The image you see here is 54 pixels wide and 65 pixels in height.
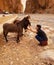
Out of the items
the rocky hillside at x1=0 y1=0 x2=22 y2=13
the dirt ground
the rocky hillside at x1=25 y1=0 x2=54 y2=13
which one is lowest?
the rocky hillside at x1=0 y1=0 x2=22 y2=13

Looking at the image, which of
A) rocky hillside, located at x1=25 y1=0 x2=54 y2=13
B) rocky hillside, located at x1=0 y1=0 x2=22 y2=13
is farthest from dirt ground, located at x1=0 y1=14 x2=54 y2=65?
rocky hillside, located at x1=0 y1=0 x2=22 y2=13

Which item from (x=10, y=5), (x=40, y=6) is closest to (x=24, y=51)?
(x=40, y=6)

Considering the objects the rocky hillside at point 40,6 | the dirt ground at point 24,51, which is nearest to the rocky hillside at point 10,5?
the rocky hillside at point 40,6

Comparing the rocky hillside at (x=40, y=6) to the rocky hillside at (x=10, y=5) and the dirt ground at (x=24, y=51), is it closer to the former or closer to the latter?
the rocky hillside at (x=10, y=5)

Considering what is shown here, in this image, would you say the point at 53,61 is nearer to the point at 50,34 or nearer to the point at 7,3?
the point at 50,34

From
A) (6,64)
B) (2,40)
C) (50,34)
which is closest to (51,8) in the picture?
(50,34)

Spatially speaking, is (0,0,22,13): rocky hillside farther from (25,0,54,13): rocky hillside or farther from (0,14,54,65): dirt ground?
(0,14,54,65): dirt ground

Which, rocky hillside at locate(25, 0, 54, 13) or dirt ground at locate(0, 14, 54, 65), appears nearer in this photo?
dirt ground at locate(0, 14, 54, 65)

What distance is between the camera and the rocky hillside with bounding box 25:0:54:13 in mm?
36328

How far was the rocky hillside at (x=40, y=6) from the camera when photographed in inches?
1430

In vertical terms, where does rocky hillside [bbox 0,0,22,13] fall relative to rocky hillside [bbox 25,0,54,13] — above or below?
below

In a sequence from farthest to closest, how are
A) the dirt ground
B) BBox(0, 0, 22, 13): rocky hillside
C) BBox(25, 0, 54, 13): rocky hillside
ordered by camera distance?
BBox(0, 0, 22, 13): rocky hillside
BBox(25, 0, 54, 13): rocky hillside
the dirt ground

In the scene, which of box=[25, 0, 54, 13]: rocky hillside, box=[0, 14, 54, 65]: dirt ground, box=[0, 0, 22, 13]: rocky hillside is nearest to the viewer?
box=[0, 14, 54, 65]: dirt ground

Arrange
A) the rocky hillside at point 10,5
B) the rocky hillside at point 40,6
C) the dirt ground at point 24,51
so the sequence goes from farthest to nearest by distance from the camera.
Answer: the rocky hillside at point 10,5 → the rocky hillside at point 40,6 → the dirt ground at point 24,51
